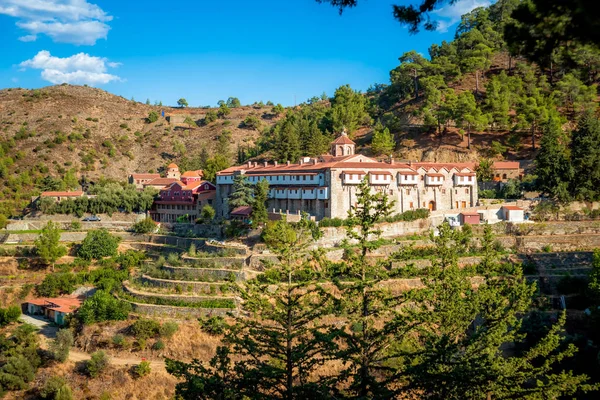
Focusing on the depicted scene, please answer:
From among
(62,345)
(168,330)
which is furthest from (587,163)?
(62,345)

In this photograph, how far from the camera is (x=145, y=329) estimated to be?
33.1 m

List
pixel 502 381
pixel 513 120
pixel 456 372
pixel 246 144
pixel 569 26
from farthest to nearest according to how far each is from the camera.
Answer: pixel 246 144
pixel 513 120
pixel 502 381
pixel 456 372
pixel 569 26

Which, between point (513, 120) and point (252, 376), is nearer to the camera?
point (252, 376)

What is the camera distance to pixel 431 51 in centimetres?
9212

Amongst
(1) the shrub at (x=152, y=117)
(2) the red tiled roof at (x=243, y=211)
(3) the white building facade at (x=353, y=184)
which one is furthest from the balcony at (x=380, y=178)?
(1) the shrub at (x=152, y=117)

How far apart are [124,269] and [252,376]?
1302 inches

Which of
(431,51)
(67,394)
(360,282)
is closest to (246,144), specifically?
(431,51)

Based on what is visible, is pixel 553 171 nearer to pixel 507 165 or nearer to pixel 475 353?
pixel 507 165

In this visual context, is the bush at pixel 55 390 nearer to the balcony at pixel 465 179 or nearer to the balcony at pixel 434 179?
the balcony at pixel 434 179

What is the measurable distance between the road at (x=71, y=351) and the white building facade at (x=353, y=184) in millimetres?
19059

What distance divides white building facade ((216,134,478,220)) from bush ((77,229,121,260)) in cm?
1127

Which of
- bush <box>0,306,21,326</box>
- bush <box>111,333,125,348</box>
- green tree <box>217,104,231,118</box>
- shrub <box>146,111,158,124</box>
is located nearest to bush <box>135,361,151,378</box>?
bush <box>111,333,125,348</box>

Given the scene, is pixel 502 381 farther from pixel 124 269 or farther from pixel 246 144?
pixel 246 144

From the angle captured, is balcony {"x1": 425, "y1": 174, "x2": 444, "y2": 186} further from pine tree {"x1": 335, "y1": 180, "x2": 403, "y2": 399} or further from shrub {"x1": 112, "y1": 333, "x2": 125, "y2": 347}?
pine tree {"x1": 335, "y1": 180, "x2": 403, "y2": 399}
